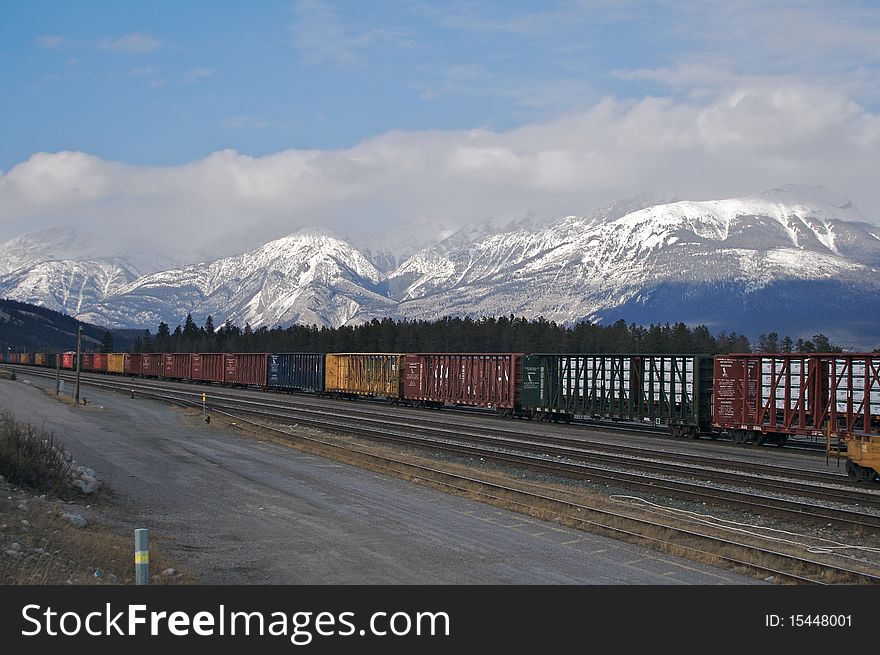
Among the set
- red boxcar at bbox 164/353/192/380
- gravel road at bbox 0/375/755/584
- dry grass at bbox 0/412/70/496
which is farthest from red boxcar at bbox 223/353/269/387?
dry grass at bbox 0/412/70/496

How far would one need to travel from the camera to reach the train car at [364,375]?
66.2 metres

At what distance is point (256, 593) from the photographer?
10.6 meters

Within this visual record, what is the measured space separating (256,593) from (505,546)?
699cm

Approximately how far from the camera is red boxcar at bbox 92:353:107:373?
135m

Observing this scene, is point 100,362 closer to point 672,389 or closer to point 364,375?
point 364,375

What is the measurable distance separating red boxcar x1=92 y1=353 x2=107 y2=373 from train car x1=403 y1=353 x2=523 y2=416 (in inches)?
3326

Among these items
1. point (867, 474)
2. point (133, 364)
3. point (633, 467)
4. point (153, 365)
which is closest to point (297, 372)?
point (153, 365)

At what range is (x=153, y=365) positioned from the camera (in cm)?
11650

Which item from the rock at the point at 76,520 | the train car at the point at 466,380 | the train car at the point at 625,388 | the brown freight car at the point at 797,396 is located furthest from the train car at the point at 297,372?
the rock at the point at 76,520

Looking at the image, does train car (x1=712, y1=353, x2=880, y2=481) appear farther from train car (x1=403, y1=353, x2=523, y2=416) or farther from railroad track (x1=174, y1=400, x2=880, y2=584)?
train car (x1=403, y1=353, x2=523, y2=416)

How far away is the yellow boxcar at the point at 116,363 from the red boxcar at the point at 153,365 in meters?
8.64

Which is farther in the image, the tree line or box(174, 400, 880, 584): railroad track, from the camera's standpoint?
the tree line

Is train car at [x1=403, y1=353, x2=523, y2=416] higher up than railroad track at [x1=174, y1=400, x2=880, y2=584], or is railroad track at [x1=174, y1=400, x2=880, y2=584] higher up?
train car at [x1=403, y1=353, x2=523, y2=416]

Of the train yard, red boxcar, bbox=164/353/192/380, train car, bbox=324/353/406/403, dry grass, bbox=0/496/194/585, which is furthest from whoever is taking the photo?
red boxcar, bbox=164/353/192/380
